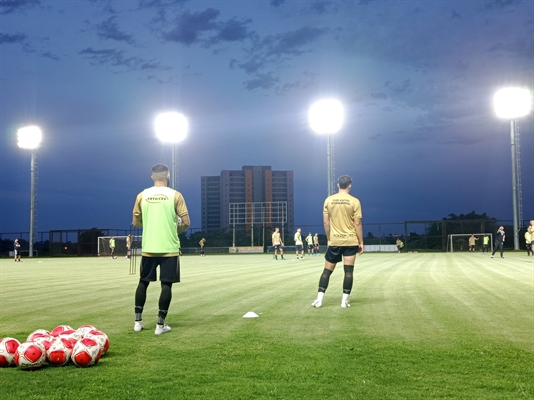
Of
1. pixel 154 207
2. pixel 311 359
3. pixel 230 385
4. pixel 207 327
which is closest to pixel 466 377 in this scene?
pixel 311 359

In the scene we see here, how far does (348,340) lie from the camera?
6773 mm

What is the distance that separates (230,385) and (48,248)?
6848cm

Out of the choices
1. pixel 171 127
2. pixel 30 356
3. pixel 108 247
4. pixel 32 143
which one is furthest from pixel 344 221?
pixel 108 247

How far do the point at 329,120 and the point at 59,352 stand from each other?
3837 centimetres

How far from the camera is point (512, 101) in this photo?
49.7 meters

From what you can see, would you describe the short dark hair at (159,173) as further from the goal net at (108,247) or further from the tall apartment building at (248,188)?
the tall apartment building at (248,188)

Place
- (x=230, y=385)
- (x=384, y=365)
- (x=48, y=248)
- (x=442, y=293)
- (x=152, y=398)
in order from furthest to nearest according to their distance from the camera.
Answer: (x=48, y=248), (x=442, y=293), (x=384, y=365), (x=230, y=385), (x=152, y=398)

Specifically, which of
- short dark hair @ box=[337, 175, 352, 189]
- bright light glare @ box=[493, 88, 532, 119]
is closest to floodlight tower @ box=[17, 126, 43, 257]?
bright light glare @ box=[493, 88, 532, 119]

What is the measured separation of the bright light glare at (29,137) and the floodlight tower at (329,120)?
29570 millimetres

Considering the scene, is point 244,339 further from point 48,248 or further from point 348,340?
point 48,248

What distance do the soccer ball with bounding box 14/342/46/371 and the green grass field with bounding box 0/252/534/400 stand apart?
87 millimetres

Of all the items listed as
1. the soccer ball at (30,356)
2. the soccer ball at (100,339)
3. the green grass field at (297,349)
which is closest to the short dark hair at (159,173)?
the green grass field at (297,349)

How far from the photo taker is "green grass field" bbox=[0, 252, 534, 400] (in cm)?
472

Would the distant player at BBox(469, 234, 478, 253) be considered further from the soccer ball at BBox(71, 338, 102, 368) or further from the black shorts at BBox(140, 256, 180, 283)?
the soccer ball at BBox(71, 338, 102, 368)
